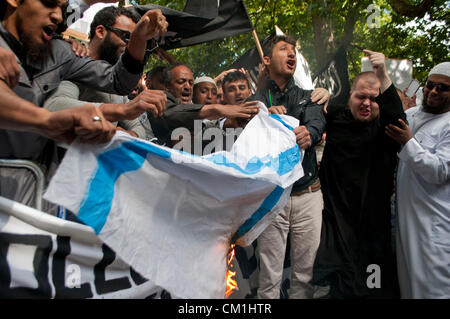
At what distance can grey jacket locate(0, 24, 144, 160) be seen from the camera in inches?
65.6

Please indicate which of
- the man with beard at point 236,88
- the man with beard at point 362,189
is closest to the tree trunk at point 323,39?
the man with beard at point 236,88

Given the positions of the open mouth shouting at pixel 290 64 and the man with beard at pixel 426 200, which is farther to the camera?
the open mouth shouting at pixel 290 64

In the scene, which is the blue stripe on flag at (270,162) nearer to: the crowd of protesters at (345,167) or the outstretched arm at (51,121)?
the crowd of protesters at (345,167)

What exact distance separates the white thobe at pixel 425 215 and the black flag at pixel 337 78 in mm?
1268

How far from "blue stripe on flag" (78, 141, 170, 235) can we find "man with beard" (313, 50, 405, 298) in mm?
2191

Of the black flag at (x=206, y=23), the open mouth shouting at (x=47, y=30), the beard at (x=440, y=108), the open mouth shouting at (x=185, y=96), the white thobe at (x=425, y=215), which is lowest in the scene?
the white thobe at (x=425, y=215)

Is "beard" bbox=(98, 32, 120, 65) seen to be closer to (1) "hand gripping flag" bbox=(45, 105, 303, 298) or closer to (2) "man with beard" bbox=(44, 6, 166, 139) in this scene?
(2) "man with beard" bbox=(44, 6, 166, 139)

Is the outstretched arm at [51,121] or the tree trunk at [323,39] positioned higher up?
the tree trunk at [323,39]

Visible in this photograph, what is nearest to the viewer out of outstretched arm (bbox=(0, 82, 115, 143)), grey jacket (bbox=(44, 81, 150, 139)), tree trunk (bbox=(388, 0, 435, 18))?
outstretched arm (bbox=(0, 82, 115, 143))

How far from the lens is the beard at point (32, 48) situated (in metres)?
1.82

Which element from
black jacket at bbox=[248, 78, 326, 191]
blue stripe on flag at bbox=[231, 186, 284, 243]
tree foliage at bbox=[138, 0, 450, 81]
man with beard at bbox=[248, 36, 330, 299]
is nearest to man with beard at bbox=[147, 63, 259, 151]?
man with beard at bbox=[248, 36, 330, 299]

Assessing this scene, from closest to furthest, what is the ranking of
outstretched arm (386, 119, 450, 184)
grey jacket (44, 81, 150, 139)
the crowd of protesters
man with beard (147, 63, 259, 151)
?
grey jacket (44, 81, 150, 139), man with beard (147, 63, 259, 151), the crowd of protesters, outstretched arm (386, 119, 450, 184)

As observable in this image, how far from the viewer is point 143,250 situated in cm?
176

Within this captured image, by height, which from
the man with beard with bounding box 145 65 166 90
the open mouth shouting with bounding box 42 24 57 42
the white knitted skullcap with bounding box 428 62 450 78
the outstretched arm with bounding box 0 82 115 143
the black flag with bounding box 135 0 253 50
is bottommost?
the outstretched arm with bounding box 0 82 115 143
